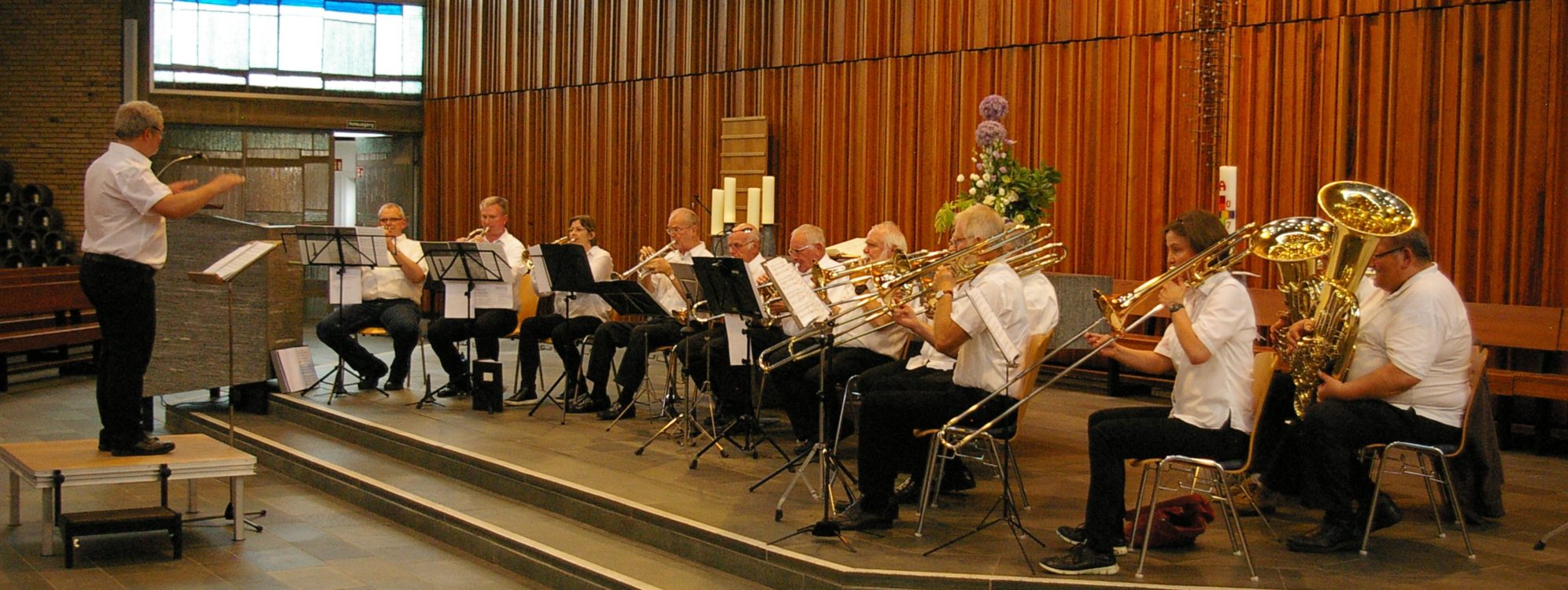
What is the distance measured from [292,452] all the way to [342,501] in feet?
2.57

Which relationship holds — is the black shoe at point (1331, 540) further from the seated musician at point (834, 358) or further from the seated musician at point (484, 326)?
the seated musician at point (484, 326)

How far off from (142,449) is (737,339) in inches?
98.6

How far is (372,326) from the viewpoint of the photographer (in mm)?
8711

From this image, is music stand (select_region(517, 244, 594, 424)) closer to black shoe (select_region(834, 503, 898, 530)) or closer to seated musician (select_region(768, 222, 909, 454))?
seated musician (select_region(768, 222, 909, 454))

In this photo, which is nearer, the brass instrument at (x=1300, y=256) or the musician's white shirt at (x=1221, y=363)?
the musician's white shirt at (x=1221, y=363)

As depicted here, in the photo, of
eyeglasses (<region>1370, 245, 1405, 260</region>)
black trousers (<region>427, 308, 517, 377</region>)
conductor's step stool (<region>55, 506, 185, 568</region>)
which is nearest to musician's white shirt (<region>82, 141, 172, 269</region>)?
conductor's step stool (<region>55, 506, 185, 568</region>)

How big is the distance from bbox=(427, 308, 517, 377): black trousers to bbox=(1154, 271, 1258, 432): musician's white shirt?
4.77 meters

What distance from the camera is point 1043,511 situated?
504 centimetres

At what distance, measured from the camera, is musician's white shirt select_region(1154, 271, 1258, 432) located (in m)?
4.22

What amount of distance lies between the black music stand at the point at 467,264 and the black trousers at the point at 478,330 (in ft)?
0.81

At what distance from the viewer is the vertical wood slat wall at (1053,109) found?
7012 mm

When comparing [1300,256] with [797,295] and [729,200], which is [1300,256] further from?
[729,200]

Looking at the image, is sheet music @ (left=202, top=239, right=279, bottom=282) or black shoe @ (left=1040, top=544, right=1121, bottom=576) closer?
black shoe @ (left=1040, top=544, right=1121, bottom=576)

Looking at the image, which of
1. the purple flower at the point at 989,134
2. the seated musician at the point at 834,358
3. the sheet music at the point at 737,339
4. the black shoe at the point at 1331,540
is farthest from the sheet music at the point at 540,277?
the black shoe at the point at 1331,540
